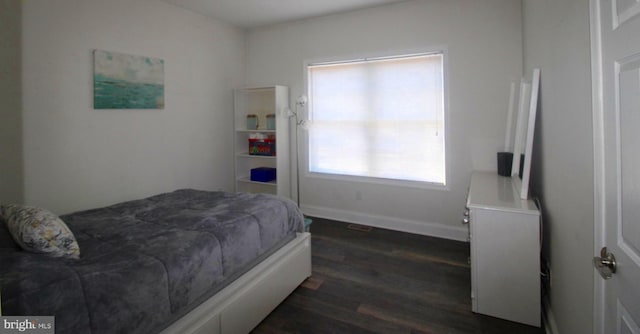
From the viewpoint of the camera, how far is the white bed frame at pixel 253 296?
1671 millimetres

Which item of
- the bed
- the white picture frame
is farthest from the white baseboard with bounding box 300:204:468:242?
the bed

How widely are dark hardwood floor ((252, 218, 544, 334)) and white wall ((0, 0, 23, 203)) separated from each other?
2.23 meters

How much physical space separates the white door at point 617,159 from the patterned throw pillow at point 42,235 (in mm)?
2217

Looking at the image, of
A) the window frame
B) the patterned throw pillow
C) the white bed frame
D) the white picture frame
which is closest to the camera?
the patterned throw pillow

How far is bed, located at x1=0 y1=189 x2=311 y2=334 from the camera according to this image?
4.23ft

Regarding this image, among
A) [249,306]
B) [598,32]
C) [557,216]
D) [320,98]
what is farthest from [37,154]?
[557,216]

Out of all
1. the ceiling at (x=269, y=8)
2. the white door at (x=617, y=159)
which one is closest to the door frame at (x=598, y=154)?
the white door at (x=617, y=159)

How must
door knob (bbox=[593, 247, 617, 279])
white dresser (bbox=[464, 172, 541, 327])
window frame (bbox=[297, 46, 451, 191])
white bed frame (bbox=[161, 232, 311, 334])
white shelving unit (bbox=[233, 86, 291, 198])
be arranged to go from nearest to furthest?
door knob (bbox=[593, 247, 617, 279]), white bed frame (bbox=[161, 232, 311, 334]), white dresser (bbox=[464, 172, 541, 327]), window frame (bbox=[297, 46, 451, 191]), white shelving unit (bbox=[233, 86, 291, 198])

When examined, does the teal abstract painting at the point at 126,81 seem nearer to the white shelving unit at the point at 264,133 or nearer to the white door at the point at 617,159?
the white shelving unit at the point at 264,133

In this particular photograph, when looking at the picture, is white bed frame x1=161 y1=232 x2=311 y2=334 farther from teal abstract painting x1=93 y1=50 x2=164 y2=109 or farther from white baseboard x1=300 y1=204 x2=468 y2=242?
teal abstract painting x1=93 y1=50 x2=164 y2=109

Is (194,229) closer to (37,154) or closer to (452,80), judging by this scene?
(37,154)

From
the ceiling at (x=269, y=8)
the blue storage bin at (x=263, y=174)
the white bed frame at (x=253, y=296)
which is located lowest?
the white bed frame at (x=253, y=296)

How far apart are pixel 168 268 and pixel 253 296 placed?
0.63 m

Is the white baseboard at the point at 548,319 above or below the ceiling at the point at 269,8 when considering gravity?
below
